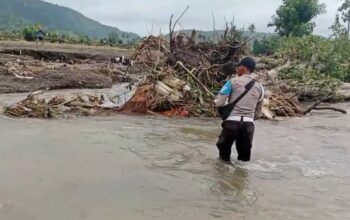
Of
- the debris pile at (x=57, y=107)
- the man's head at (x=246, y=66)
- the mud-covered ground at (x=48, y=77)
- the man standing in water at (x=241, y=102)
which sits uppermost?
the man's head at (x=246, y=66)

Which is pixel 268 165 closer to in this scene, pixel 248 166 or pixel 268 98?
pixel 248 166

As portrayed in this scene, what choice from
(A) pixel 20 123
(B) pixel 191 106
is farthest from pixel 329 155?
(A) pixel 20 123

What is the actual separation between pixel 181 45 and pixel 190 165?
832 cm

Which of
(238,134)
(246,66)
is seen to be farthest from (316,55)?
(238,134)

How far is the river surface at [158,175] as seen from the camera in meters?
5.73

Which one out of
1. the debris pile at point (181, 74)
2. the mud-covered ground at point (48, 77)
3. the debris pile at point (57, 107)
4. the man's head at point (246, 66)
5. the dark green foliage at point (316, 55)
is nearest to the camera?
the man's head at point (246, 66)

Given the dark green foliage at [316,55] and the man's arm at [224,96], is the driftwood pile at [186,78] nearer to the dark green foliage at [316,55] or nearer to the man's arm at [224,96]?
the dark green foliage at [316,55]

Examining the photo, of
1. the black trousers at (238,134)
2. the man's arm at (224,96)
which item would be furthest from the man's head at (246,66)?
the black trousers at (238,134)

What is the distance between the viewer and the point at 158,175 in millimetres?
7383

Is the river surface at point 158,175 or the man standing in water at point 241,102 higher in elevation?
the man standing in water at point 241,102

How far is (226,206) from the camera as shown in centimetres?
605

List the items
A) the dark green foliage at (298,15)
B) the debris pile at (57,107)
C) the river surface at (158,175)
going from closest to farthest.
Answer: the river surface at (158,175) < the debris pile at (57,107) < the dark green foliage at (298,15)

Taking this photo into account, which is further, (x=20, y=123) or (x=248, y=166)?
(x=20, y=123)

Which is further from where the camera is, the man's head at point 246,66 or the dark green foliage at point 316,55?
the dark green foliage at point 316,55
